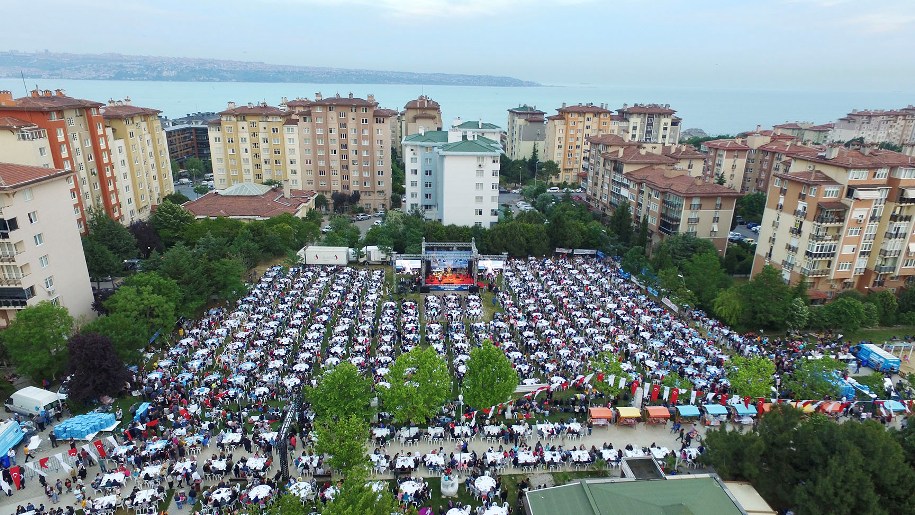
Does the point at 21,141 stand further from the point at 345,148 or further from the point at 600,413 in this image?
A: the point at 600,413

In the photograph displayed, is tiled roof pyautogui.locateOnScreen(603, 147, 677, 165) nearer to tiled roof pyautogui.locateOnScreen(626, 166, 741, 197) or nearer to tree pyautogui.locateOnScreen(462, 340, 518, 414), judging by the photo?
tiled roof pyautogui.locateOnScreen(626, 166, 741, 197)

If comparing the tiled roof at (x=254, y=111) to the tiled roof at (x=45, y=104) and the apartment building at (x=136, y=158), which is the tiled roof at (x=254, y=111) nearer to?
the apartment building at (x=136, y=158)

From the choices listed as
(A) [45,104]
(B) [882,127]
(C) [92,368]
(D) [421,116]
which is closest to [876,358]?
(C) [92,368]

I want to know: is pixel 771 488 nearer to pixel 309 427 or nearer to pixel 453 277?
pixel 309 427

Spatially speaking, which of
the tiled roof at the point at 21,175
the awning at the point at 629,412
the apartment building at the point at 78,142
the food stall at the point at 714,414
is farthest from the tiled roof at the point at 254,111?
the food stall at the point at 714,414

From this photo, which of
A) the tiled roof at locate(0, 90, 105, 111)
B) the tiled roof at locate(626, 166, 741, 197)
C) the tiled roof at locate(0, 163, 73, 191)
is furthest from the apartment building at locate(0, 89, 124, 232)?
the tiled roof at locate(626, 166, 741, 197)
